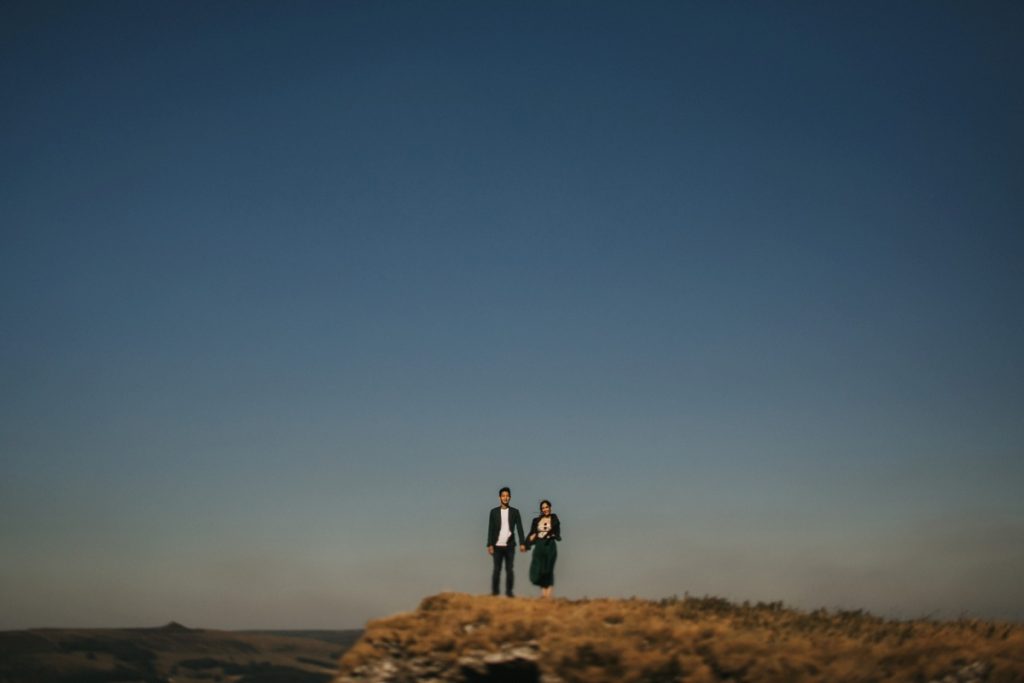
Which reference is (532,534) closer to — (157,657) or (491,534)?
(491,534)

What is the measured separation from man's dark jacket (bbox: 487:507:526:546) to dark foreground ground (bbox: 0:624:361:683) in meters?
61.8

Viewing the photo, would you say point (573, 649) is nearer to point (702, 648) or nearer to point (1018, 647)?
point (702, 648)

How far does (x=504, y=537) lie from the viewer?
70.7 feet

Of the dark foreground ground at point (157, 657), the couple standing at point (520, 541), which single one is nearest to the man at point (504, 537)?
the couple standing at point (520, 541)

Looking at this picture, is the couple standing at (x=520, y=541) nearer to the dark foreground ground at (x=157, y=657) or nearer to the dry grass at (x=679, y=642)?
the dry grass at (x=679, y=642)

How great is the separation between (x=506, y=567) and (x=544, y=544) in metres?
1.30

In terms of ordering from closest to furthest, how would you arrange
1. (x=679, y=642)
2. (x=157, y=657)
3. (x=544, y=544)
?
(x=679, y=642) → (x=544, y=544) → (x=157, y=657)

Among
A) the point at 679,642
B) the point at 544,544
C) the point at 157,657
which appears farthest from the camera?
the point at 157,657

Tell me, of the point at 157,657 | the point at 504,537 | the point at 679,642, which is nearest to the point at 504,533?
the point at 504,537

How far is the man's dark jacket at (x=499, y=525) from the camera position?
21.6 m

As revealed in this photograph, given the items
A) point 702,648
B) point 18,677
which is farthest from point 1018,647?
point 18,677

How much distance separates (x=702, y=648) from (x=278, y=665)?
76.8 meters

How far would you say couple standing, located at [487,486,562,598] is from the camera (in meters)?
21.5

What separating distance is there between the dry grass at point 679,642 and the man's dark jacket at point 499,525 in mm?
1965
